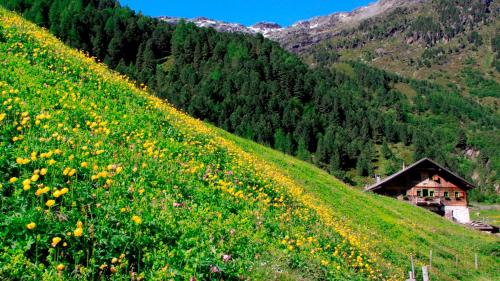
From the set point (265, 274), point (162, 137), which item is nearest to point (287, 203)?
point (162, 137)

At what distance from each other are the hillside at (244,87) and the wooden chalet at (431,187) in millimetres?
56675

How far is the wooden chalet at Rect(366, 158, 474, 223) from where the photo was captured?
7519 centimetres

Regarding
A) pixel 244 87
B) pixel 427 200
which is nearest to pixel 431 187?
pixel 427 200

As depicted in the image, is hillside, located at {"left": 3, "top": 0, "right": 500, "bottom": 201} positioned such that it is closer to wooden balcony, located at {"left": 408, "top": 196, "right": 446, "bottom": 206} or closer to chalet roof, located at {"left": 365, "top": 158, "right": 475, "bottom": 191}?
chalet roof, located at {"left": 365, "top": 158, "right": 475, "bottom": 191}

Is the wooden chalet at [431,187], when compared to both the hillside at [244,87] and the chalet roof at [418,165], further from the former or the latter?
the hillside at [244,87]

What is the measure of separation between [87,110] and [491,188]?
673ft

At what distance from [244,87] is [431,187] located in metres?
88.7

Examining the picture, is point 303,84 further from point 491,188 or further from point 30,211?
point 30,211

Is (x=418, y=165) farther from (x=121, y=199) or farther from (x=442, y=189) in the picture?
(x=121, y=199)

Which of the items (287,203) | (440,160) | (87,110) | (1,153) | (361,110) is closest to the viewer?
(1,153)

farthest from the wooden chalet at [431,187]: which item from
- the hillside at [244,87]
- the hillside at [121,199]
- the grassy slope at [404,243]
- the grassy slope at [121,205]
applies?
the grassy slope at [121,205]

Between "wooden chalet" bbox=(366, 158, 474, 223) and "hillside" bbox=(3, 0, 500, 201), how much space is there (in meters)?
56.7

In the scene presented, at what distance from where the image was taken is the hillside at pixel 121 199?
597 cm

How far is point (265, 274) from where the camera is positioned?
7527 millimetres
